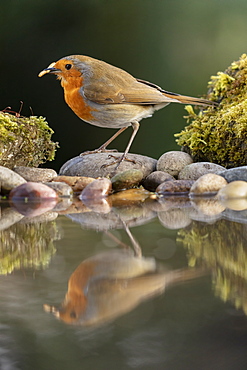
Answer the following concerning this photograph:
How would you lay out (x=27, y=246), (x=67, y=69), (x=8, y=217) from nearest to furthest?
(x=27, y=246) → (x=8, y=217) → (x=67, y=69)

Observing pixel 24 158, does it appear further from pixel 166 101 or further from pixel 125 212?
pixel 125 212

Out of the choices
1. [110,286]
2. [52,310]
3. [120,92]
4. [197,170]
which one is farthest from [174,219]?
[120,92]

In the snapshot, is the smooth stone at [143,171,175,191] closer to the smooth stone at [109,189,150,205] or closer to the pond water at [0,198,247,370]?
the smooth stone at [109,189,150,205]

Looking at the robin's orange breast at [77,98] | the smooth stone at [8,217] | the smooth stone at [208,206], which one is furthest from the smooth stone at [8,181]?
the smooth stone at [208,206]

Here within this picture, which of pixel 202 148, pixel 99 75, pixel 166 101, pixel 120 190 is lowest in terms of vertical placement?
pixel 120 190

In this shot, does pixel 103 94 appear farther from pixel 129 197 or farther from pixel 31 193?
pixel 31 193

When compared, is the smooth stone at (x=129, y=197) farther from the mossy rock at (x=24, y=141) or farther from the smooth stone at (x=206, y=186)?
the mossy rock at (x=24, y=141)

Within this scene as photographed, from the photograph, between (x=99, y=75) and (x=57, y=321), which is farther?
A: (x=99, y=75)

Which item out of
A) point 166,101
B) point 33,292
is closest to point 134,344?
point 33,292
